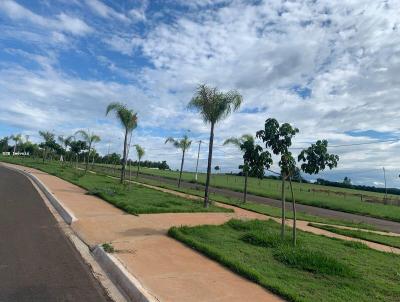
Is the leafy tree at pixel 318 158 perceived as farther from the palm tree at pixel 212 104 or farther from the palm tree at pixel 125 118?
the palm tree at pixel 125 118

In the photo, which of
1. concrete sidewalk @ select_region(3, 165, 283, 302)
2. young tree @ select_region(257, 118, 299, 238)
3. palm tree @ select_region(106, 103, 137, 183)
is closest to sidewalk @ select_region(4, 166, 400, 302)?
concrete sidewalk @ select_region(3, 165, 283, 302)

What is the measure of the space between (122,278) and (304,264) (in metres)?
3.36

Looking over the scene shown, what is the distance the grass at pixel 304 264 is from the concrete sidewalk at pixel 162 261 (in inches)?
9.5

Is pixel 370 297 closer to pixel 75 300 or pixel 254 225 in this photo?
pixel 75 300

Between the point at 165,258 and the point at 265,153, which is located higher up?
the point at 265,153

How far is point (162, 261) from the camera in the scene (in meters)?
7.75

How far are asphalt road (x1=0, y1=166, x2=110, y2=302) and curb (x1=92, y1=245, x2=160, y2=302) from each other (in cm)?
32

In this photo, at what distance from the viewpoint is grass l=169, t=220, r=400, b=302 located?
251 inches

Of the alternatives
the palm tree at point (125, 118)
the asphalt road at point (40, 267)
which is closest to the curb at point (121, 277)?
the asphalt road at point (40, 267)

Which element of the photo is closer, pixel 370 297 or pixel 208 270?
pixel 370 297

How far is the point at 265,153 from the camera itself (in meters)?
10.5

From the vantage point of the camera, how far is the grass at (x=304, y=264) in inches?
251

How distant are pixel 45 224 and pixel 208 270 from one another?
19.4 feet

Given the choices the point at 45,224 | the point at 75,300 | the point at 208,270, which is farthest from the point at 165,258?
the point at 45,224
